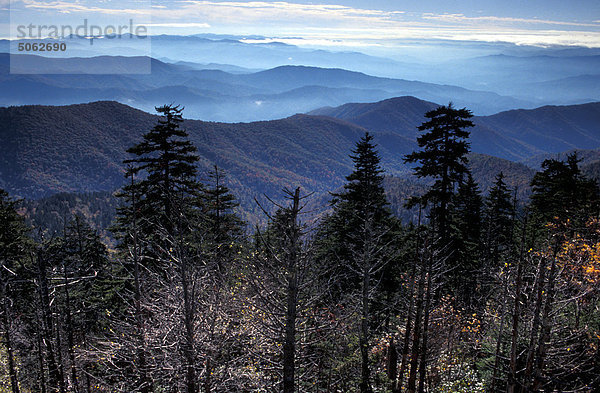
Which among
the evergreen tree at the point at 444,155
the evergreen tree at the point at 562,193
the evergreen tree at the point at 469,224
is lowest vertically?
the evergreen tree at the point at 469,224

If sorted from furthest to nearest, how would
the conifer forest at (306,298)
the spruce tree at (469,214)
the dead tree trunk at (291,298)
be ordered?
1. the spruce tree at (469,214)
2. the conifer forest at (306,298)
3. the dead tree trunk at (291,298)

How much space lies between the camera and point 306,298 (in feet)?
44.3

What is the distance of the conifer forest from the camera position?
443 inches

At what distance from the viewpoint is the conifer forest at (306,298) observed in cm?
1125

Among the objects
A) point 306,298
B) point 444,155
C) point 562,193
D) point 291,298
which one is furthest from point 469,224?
point 291,298

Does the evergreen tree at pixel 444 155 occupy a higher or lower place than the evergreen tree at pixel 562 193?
higher

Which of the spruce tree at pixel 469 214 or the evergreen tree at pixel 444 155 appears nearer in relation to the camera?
the evergreen tree at pixel 444 155

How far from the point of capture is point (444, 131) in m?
22.8

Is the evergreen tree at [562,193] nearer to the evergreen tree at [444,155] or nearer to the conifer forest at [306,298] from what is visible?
the conifer forest at [306,298]

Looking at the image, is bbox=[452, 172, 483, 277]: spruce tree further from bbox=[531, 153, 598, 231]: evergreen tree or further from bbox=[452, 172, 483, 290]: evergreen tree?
bbox=[531, 153, 598, 231]: evergreen tree

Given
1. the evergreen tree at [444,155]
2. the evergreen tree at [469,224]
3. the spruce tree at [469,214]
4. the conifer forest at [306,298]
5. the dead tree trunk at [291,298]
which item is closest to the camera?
the dead tree trunk at [291,298]

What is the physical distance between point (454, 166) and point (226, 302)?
15392 millimetres

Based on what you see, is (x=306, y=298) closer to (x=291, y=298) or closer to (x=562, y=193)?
(x=291, y=298)

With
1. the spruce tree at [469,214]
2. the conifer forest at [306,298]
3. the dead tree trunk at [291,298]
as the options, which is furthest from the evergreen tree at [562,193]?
the dead tree trunk at [291,298]
